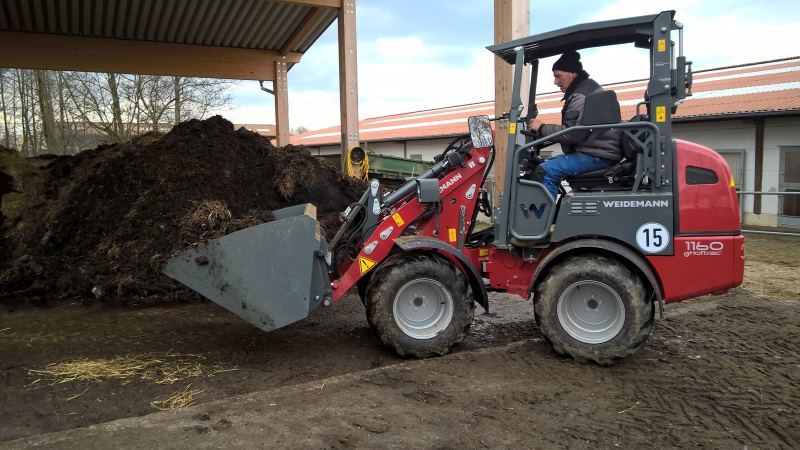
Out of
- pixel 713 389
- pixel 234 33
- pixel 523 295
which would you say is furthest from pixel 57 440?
pixel 234 33

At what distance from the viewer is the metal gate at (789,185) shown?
12070mm

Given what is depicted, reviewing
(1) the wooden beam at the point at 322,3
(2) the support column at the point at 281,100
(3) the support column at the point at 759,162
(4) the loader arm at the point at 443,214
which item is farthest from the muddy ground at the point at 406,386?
(3) the support column at the point at 759,162

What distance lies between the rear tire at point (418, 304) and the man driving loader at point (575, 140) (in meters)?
1.09

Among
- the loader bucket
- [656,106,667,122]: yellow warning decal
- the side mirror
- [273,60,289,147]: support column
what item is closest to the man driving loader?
[656,106,667,122]: yellow warning decal

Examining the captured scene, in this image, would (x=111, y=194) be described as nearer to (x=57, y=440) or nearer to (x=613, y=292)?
(x=57, y=440)

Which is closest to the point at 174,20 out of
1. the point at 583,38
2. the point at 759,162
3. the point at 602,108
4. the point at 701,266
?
the point at 583,38

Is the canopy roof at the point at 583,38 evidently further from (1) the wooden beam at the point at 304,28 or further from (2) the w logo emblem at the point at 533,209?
(1) the wooden beam at the point at 304,28

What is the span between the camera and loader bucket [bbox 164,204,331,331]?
409 cm

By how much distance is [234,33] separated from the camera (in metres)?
10.9

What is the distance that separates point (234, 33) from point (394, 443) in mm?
9880

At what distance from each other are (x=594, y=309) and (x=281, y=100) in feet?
30.4

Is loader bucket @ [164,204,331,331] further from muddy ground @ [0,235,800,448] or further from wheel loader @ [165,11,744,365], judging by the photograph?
muddy ground @ [0,235,800,448]

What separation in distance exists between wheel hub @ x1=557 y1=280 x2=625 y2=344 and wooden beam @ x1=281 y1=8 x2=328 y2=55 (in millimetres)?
7270

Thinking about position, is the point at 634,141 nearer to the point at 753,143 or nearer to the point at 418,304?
the point at 418,304
